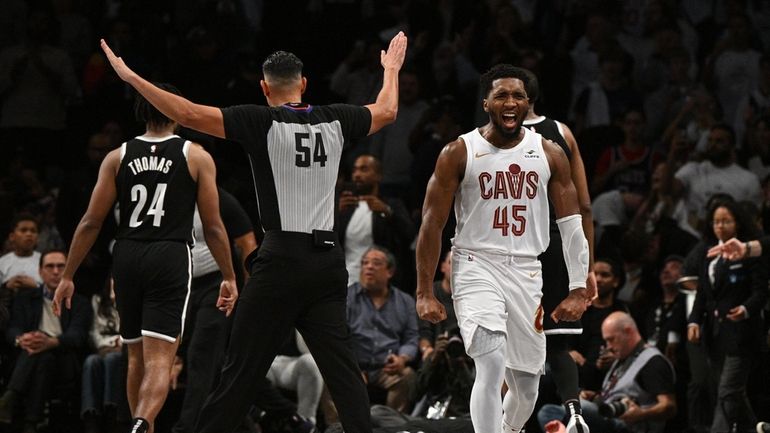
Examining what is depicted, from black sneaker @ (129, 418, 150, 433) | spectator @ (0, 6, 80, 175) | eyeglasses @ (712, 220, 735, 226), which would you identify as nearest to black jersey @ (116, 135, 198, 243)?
black sneaker @ (129, 418, 150, 433)

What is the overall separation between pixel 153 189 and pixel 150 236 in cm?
26

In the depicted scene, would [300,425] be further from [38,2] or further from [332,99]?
[38,2]

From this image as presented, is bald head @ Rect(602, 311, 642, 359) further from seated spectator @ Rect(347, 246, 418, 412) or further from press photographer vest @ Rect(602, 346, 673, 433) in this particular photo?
seated spectator @ Rect(347, 246, 418, 412)

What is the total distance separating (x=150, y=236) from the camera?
760 centimetres

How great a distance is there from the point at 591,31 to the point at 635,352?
15.8ft

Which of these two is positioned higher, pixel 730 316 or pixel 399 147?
pixel 399 147

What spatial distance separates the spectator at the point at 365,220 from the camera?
11.3 m

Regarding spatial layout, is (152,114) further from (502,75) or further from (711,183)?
(711,183)

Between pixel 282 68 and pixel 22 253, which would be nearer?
pixel 282 68

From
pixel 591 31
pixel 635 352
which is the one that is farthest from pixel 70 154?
pixel 635 352

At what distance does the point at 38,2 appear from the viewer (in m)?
14.6

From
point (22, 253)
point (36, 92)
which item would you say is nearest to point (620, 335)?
point (22, 253)

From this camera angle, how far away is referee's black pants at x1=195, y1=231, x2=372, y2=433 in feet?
20.8

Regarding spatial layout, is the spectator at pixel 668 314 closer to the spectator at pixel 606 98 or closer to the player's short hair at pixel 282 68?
the spectator at pixel 606 98
